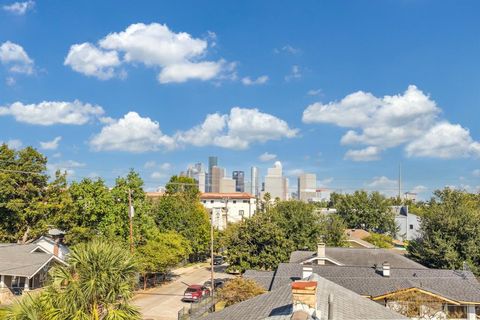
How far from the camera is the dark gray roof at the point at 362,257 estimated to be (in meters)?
43.7

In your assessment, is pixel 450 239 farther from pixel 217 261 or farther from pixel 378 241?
pixel 217 261

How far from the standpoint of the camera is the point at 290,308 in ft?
52.8

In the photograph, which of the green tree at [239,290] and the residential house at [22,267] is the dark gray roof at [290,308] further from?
the residential house at [22,267]

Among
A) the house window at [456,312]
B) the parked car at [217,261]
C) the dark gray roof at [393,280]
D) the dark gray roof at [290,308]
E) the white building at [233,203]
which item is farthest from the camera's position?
the white building at [233,203]

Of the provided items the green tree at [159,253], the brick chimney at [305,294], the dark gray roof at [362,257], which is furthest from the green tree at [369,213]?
the brick chimney at [305,294]

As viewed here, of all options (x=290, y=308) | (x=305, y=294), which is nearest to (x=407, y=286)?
(x=290, y=308)

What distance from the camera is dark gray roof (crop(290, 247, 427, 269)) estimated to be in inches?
1720

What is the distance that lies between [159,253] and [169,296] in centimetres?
525

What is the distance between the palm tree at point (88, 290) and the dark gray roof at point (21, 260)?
24.4 metres

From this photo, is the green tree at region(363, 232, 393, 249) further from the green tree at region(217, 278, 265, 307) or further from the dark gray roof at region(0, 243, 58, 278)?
the dark gray roof at region(0, 243, 58, 278)

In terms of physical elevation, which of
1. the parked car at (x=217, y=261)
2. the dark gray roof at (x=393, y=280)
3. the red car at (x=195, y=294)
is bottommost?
the parked car at (x=217, y=261)

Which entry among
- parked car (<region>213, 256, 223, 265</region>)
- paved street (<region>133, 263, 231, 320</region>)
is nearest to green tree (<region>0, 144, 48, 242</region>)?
paved street (<region>133, 263, 231, 320</region>)

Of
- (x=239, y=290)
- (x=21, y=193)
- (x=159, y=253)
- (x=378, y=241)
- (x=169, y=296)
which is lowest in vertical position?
(x=169, y=296)

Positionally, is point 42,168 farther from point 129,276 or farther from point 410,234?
point 410,234
